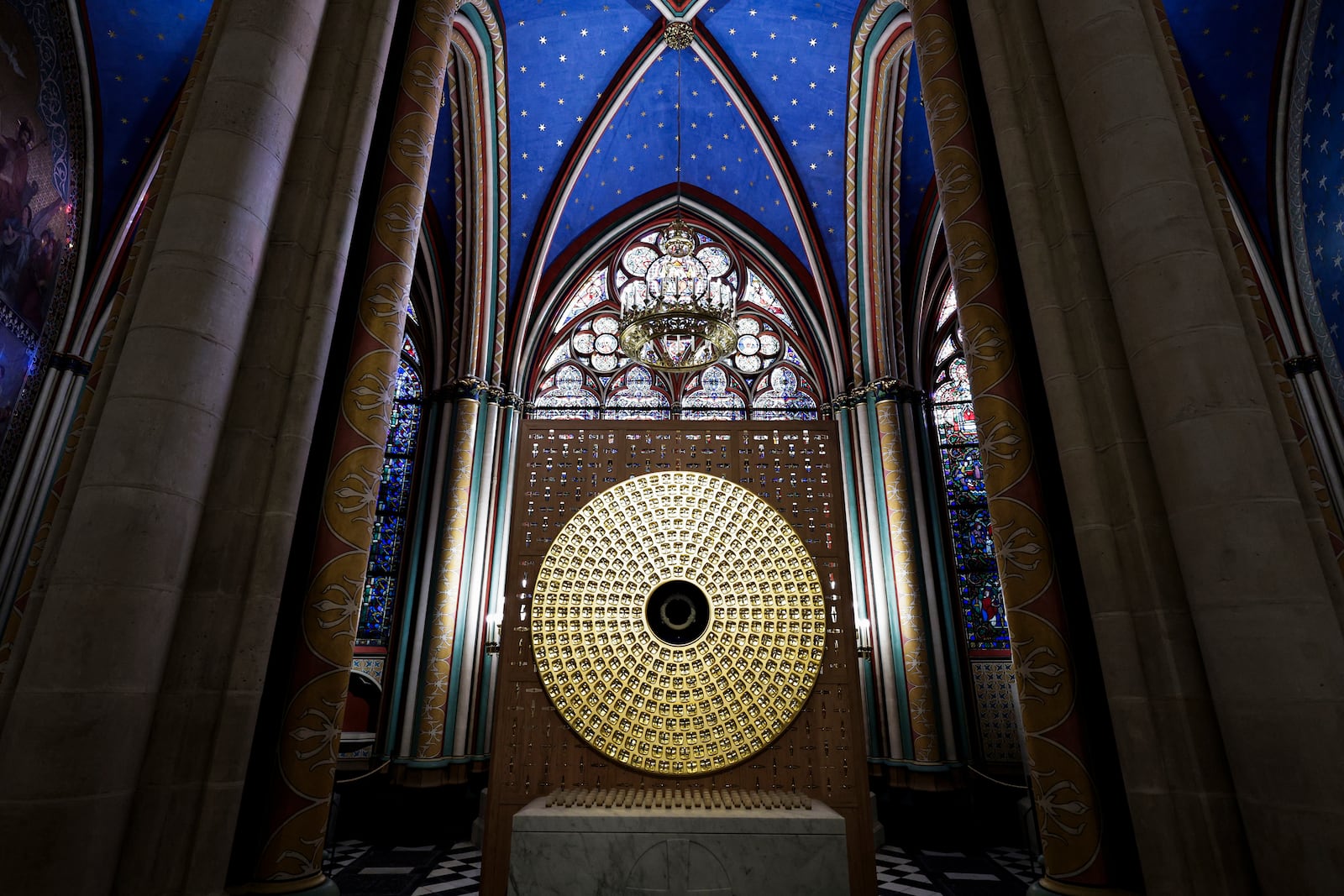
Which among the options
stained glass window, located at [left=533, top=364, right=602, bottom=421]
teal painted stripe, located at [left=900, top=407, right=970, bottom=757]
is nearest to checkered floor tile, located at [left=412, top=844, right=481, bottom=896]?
teal painted stripe, located at [left=900, top=407, right=970, bottom=757]

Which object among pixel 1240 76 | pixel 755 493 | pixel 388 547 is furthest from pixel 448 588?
pixel 1240 76

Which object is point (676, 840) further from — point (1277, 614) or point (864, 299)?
point (864, 299)

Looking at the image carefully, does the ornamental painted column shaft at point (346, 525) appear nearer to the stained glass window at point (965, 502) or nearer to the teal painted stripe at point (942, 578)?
the teal painted stripe at point (942, 578)

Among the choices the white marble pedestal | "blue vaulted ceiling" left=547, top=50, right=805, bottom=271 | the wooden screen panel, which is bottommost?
the white marble pedestal

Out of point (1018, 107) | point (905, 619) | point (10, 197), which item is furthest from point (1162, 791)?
point (10, 197)

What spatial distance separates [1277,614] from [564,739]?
299 centimetres

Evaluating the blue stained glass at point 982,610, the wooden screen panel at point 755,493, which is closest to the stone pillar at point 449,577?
the wooden screen panel at point 755,493

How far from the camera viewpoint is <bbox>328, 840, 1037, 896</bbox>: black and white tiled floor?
230 inches

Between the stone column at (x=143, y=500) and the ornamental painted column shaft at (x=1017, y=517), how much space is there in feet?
10.3

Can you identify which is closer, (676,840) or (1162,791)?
(1162,791)

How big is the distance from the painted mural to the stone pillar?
4419mm

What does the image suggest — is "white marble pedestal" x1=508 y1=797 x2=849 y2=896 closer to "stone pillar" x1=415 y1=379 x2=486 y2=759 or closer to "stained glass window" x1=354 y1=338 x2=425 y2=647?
"stone pillar" x1=415 y1=379 x2=486 y2=759

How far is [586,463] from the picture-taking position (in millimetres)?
3941

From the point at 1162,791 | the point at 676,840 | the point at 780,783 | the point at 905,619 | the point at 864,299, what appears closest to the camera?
the point at 1162,791
